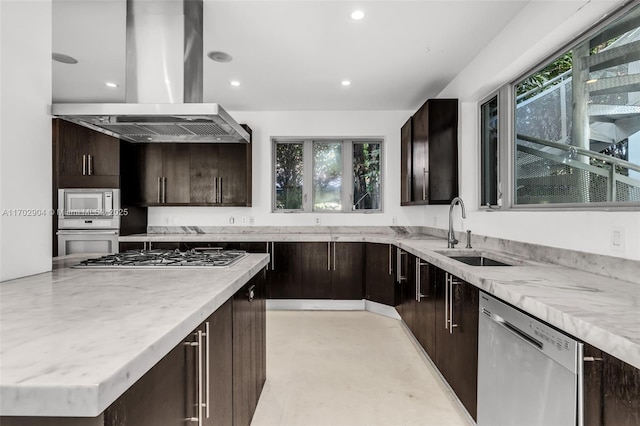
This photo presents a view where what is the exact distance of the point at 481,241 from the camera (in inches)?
109

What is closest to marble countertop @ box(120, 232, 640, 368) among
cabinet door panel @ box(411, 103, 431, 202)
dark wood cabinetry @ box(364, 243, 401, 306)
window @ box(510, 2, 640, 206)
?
window @ box(510, 2, 640, 206)

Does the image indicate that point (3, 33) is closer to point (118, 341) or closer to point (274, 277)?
point (118, 341)

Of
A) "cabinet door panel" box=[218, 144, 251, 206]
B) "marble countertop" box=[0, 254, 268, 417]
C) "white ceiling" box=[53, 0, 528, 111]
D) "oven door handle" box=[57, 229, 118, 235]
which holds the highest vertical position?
"white ceiling" box=[53, 0, 528, 111]

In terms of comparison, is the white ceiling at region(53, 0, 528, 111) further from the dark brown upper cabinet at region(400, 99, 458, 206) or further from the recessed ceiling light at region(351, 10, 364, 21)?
the dark brown upper cabinet at region(400, 99, 458, 206)

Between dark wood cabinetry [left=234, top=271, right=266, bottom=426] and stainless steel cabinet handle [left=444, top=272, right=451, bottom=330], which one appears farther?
stainless steel cabinet handle [left=444, top=272, right=451, bottom=330]

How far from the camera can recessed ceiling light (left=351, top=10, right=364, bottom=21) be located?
2256 mm

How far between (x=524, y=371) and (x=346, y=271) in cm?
277

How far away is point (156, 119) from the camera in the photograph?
1.88m

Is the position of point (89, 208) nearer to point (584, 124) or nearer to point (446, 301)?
point (446, 301)

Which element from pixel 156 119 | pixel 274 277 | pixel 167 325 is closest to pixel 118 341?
pixel 167 325

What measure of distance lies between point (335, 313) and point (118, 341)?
3.44m

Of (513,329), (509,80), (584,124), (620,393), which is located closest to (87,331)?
(620,393)

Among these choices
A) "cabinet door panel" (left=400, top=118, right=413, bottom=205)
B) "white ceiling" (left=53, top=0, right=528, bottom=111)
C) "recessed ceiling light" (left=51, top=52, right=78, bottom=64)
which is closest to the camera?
"white ceiling" (left=53, top=0, right=528, bottom=111)

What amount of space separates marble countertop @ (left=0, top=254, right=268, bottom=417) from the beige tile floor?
116 centimetres
